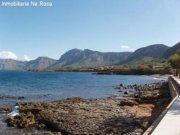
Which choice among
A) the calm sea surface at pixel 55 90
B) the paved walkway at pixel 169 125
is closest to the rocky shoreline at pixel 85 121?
the paved walkway at pixel 169 125

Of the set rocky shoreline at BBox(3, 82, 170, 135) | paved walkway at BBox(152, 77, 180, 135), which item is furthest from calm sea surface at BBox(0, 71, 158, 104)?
paved walkway at BBox(152, 77, 180, 135)

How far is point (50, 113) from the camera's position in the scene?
3472 cm

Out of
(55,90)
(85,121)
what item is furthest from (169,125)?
(55,90)

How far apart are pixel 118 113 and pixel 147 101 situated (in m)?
13.9

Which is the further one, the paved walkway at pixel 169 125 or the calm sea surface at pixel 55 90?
the calm sea surface at pixel 55 90

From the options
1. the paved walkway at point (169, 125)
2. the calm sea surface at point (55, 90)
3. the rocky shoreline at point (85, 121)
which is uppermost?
the paved walkway at point (169, 125)

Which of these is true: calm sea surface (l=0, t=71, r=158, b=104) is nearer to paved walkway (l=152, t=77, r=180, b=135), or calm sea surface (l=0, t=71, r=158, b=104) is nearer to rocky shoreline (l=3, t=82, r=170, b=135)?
rocky shoreline (l=3, t=82, r=170, b=135)

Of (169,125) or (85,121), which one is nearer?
(169,125)

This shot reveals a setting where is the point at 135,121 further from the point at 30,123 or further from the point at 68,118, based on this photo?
the point at 30,123

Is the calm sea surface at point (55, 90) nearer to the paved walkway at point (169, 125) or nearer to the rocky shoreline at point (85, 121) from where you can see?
the rocky shoreline at point (85, 121)

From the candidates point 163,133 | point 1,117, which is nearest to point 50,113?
point 1,117

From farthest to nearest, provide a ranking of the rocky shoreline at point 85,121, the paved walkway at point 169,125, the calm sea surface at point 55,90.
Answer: the calm sea surface at point 55,90, the rocky shoreline at point 85,121, the paved walkway at point 169,125

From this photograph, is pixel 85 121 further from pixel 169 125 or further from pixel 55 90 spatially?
pixel 55 90

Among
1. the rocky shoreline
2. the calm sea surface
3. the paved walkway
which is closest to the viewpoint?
the paved walkway
